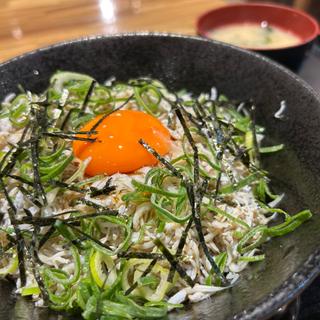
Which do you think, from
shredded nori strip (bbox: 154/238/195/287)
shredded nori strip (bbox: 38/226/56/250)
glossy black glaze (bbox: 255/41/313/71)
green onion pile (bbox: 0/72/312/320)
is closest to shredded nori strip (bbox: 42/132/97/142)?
green onion pile (bbox: 0/72/312/320)

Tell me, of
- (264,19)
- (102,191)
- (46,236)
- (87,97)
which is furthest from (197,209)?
(264,19)

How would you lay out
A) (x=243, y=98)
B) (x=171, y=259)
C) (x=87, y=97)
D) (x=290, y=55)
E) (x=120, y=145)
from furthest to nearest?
(x=290, y=55) < (x=243, y=98) < (x=87, y=97) < (x=120, y=145) < (x=171, y=259)

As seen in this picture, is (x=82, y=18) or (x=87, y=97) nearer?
(x=87, y=97)

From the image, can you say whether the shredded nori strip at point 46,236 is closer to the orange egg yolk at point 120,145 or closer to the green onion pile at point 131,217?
the green onion pile at point 131,217

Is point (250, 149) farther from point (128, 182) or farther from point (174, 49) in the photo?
point (174, 49)

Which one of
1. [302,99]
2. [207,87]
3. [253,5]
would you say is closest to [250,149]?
[302,99]

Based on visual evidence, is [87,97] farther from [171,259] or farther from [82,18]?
[82,18]
